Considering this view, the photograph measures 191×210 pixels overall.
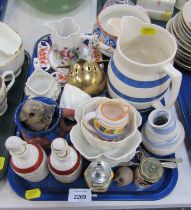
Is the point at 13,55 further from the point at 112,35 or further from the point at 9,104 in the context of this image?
the point at 112,35

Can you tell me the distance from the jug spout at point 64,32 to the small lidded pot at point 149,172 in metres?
0.30

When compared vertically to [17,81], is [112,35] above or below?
above

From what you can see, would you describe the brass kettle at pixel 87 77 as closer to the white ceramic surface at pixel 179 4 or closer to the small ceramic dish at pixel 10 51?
the small ceramic dish at pixel 10 51

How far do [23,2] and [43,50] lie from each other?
0.83 ft

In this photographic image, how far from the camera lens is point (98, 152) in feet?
1.92

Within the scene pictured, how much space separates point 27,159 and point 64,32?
0.33 m

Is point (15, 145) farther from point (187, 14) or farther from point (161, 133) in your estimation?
point (187, 14)

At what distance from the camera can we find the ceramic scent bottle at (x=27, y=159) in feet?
1.63

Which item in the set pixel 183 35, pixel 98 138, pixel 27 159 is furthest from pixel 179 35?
pixel 27 159

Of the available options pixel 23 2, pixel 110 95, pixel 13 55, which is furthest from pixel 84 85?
pixel 23 2

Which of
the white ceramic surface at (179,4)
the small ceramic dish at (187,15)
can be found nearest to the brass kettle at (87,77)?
the small ceramic dish at (187,15)

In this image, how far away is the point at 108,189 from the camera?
614mm

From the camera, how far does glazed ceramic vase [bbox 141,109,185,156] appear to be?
0.59 m

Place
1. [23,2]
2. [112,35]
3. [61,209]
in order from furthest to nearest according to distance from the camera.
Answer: [23,2] < [112,35] < [61,209]
